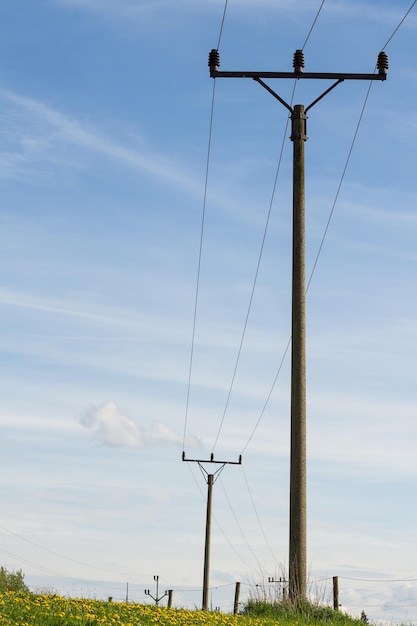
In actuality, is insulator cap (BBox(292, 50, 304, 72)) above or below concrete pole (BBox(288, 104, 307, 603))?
above

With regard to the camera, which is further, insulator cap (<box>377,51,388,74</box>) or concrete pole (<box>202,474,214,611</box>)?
concrete pole (<box>202,474,214,611</box>)

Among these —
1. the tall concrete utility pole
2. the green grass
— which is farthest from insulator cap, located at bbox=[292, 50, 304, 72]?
the green grass

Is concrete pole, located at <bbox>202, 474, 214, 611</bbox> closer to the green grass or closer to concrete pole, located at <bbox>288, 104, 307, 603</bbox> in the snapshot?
the green grass

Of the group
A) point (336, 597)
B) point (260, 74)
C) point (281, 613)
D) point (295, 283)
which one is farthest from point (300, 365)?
point (336, 597)

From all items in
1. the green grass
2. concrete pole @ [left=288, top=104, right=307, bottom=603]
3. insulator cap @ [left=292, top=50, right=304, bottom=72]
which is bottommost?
the green grass

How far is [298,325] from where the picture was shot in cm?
1995

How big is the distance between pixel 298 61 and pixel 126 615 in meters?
12.6

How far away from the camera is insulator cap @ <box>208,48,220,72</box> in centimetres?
2191

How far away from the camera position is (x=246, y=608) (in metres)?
19.6

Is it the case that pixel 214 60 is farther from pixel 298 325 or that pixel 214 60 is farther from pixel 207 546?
pixel 207 546

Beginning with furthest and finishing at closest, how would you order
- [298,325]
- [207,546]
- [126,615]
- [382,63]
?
[207,546] → [382,63] → [298,325] → [126,615]

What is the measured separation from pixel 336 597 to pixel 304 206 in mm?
14733

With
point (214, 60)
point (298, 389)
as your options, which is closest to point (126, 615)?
point (298, 389)

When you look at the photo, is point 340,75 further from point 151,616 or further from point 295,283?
point 151,616
